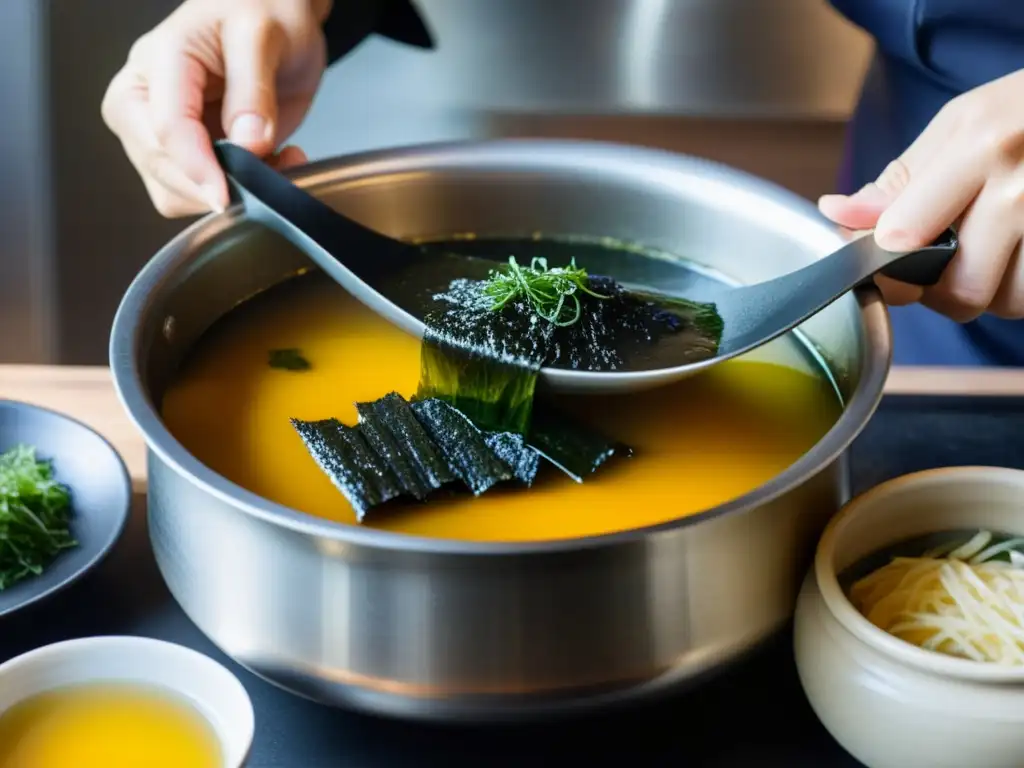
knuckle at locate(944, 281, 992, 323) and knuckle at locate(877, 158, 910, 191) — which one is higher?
knuckle at locate(877, 158, 910, 191)

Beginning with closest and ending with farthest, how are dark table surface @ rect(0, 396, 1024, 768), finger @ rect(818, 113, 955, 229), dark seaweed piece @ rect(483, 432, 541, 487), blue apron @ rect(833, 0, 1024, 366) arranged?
dark table surface @ rect(0, 396, 1024, 768) → dark seaweed piece @ rect(483, 432, 541, 487) → finger @ rect(818, 113, 955, 229) → blue apron @ rect(833, 0, 1024, 366)

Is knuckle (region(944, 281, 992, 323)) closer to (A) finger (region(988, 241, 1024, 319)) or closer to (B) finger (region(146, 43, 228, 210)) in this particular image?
(A) finger (region(988, 241, 1024, 319))

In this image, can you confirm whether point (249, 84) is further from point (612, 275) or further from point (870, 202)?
point (870, 202)

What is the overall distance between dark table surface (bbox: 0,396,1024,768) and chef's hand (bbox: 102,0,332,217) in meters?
0.40

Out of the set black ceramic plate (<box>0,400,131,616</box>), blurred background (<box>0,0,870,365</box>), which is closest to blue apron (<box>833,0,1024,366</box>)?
blurred background (<box>0,0,870,365</box>)

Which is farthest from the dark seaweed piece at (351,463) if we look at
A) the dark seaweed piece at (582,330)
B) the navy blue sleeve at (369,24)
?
the navy blue sleeve at (369,24)

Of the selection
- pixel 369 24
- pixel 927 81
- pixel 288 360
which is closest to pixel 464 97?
pixel 369 24

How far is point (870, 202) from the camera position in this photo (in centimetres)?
99

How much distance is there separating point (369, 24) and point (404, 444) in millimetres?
812

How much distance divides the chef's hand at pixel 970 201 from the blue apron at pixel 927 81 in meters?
0.39

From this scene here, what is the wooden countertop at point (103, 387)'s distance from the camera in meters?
1.13

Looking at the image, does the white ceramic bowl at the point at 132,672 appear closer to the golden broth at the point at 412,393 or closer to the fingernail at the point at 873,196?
the golden broth at the point at 412,393

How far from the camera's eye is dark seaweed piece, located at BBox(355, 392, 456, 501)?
839 mm

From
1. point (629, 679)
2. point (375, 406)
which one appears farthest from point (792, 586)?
point (375, 406)
